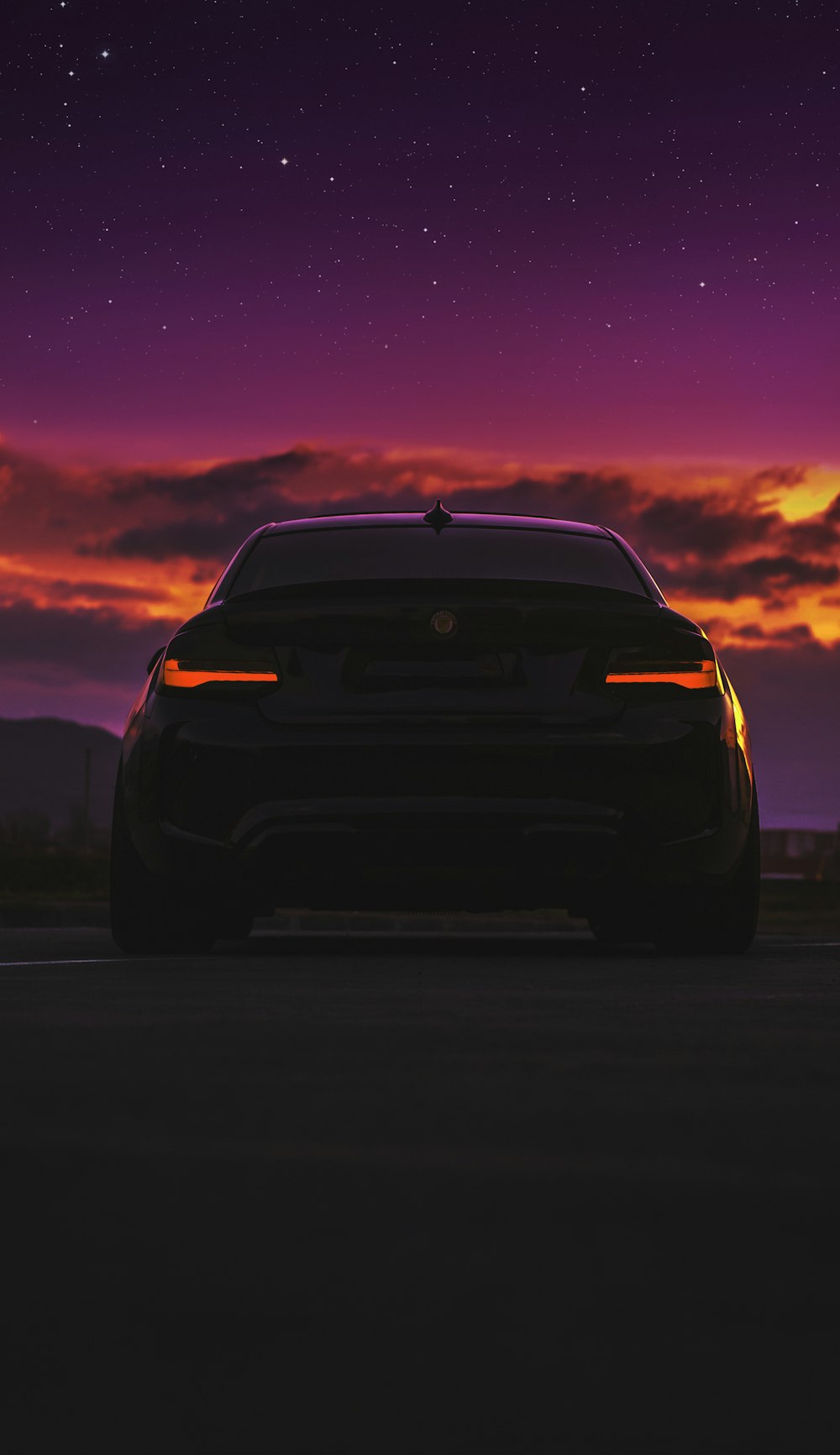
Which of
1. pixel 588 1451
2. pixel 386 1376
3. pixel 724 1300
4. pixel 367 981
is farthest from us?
pixel 367 981

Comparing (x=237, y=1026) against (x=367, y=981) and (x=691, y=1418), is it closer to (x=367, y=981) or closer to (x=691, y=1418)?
(x=367, y=981)

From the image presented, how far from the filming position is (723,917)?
6.43 m

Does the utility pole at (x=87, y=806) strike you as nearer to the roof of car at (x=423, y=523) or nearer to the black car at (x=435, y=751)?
the roof of car at (x=423, y=523)

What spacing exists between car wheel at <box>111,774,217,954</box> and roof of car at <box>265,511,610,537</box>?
4.49 ft

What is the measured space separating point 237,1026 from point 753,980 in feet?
6.31

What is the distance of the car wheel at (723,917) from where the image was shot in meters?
6.31

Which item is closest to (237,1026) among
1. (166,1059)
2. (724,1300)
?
(166,1059)

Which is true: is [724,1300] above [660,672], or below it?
below

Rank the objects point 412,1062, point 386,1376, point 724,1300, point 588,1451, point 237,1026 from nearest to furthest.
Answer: point 588,1451 < point 386,1376 < point 724,1300 < point 412,1062 < point 237,1026

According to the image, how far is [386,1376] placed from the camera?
182 cm

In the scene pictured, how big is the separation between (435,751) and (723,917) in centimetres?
130

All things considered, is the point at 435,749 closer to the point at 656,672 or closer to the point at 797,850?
the point at 656,672

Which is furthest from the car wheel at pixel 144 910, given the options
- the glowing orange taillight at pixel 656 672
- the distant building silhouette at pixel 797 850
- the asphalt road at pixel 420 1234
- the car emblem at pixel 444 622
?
the distant building silhouette at pixel 797 850

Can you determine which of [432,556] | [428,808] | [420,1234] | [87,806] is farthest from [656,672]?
[87,806]
